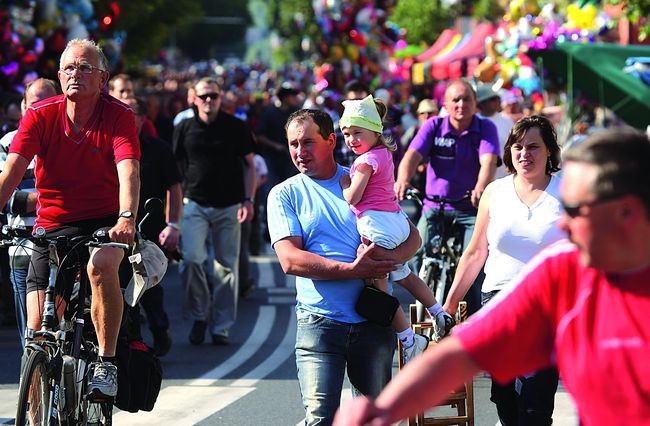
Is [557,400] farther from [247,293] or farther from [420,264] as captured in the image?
[247,293]

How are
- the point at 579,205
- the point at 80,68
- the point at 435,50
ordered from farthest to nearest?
the point at 435,50 → the point at 80,68 → the point at 579,205

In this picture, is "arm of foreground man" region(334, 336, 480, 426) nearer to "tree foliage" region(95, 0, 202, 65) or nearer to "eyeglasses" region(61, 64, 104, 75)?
"eyeglasses" region(61, 64, 104, 75)

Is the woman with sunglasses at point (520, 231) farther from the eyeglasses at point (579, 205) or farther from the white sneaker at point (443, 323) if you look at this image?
the eyeglasses at point (579, 205)

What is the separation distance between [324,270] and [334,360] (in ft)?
1.22

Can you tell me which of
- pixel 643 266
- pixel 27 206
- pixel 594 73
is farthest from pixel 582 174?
pixel 594 73

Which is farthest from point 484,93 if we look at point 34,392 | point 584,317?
point 584,317

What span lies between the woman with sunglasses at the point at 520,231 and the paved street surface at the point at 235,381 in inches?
64.8

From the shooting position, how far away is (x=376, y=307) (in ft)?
18.9

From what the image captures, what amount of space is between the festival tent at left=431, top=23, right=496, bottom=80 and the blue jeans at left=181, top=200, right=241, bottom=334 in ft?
69.4

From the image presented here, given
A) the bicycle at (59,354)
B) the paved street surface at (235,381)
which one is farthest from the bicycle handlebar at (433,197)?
the bicycle at (59,354)

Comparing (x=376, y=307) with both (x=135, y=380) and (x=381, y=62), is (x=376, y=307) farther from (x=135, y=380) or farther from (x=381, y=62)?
(x=381, y=62)

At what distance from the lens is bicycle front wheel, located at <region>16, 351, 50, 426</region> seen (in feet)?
20.0

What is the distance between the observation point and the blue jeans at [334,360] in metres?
5.60

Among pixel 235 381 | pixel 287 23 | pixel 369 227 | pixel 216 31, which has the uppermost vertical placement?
pixel 369 227
